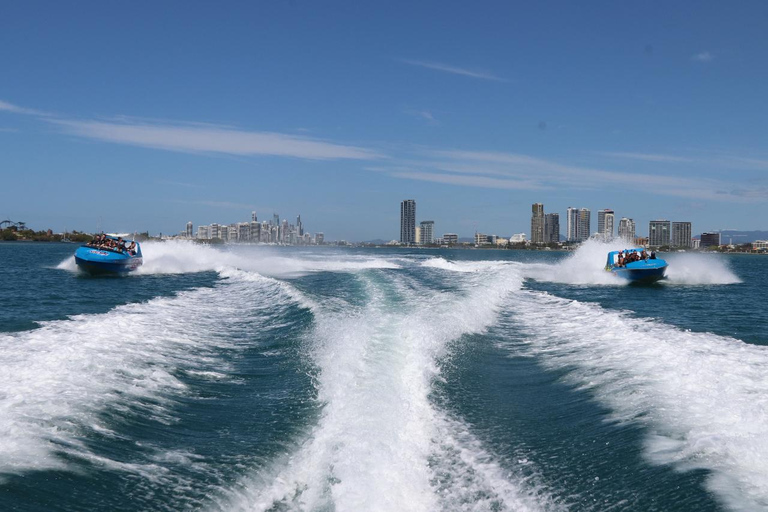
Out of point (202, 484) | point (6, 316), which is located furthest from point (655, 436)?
point (6, 316)

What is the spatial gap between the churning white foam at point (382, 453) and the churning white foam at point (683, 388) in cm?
221

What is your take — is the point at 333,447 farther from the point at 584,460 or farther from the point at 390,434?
the point at 584,460

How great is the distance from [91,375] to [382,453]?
583 cm

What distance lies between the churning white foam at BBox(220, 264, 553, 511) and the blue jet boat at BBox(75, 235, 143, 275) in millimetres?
27434

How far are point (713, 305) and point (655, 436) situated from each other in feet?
67.4

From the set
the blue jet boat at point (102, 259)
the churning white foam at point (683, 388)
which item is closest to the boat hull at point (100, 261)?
the blue jet boat at point (102, 259)

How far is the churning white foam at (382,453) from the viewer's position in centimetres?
538

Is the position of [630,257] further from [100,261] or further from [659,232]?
[659,232]

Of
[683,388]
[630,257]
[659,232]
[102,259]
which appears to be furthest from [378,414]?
[659,232]

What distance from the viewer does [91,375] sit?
9305 millimetres

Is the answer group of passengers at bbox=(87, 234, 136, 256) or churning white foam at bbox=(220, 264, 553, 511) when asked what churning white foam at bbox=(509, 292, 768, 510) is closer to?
churning white foam at bbox=(220, 264, 553, 511)

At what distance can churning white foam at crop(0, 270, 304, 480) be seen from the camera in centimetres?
641

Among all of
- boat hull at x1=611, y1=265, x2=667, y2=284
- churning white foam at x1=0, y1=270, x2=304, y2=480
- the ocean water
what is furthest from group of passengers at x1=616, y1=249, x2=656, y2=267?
churning white foam at x1=0, y1=270, x2=304, y2=480

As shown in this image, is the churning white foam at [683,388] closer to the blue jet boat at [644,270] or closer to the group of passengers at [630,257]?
the blue jet boat at [644,270]
